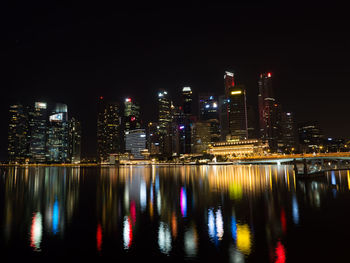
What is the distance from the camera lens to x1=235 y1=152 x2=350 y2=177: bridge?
66387 millimetres

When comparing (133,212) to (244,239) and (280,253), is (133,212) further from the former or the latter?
(280,253)

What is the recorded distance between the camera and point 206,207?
91.4ft

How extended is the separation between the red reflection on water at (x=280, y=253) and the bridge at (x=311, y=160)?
5046 cm

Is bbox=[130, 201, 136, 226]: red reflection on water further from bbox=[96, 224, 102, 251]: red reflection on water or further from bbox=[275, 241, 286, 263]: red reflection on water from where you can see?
bbox=[275, 241, 286, 263]: red reflection on water

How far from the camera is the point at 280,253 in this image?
14500 mm

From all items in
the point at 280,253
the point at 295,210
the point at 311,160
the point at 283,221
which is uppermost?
the point at 311,160

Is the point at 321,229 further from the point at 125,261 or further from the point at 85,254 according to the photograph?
the point at 85,254

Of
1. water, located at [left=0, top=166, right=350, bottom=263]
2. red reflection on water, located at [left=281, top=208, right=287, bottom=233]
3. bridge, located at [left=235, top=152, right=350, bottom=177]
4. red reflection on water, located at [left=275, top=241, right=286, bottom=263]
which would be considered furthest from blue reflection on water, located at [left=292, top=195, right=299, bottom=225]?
bridge, located at [left=235, top=152, right=350, bottom=177]

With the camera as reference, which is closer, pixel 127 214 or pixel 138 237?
pixel 138 237

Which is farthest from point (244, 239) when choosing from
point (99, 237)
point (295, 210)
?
point (295, 210)

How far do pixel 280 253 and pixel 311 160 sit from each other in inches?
4747

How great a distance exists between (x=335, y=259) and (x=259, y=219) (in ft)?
28.9

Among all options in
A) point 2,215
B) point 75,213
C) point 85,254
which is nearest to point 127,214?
point 75,213

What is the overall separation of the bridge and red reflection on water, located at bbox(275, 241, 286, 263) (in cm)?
5046
